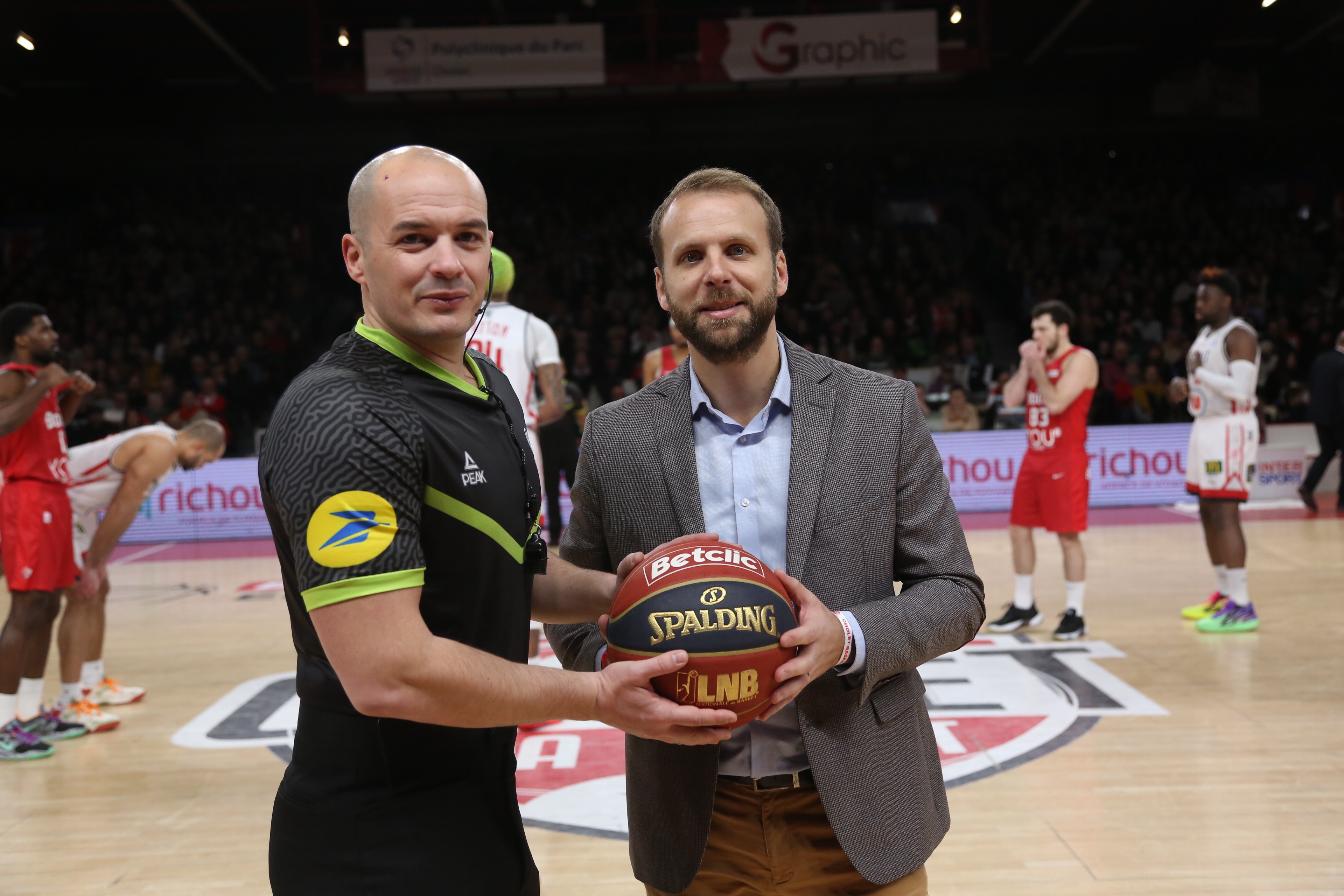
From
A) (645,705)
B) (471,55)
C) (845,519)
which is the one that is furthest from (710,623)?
(471,55)

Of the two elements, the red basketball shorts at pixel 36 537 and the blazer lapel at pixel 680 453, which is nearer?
the blazer lapel at pixel 680 453

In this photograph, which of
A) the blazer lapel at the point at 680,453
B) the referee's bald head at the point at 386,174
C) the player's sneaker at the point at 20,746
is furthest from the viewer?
the player's sneaker at the point at 20,746

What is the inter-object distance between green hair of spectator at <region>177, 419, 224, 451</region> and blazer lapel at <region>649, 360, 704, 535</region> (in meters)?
3.95

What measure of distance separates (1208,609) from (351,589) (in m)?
6.44

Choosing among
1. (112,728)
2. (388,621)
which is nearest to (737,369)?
(388,621)

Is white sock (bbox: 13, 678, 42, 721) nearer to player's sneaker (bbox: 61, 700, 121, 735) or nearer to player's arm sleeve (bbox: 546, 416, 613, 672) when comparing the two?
player's sneaker (bbox: 61, 700, 121, 735)

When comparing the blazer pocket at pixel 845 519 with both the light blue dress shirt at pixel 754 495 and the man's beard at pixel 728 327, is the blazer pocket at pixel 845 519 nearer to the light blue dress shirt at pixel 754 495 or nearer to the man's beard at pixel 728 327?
the light blue dress shirt at pixel 754 495

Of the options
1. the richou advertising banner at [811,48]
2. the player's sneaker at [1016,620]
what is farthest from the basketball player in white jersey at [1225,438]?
the richou advertising banner at [811,48]

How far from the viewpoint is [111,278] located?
18156 millimetres

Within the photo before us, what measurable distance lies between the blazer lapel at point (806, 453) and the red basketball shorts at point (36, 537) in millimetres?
4052

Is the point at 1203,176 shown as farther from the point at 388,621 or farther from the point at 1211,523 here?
the point at 388,621

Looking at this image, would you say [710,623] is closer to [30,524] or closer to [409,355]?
[409,355]

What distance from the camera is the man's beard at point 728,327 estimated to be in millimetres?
2010

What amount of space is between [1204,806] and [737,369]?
2841 millimetres
